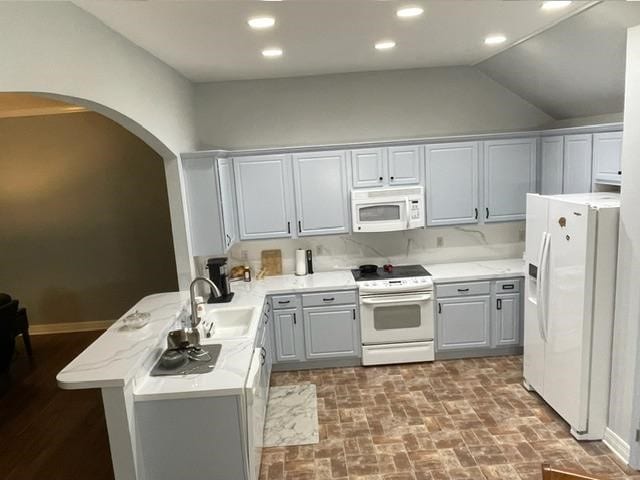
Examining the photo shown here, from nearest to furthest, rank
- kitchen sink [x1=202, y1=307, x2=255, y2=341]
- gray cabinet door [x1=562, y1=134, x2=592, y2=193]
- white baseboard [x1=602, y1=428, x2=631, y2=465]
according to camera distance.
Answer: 1. white baseboard [x1=602, y1=428, x2=631, y2=465]
2. kitchen sink [x1=202, y1=307, x2=255, y2=341]
3. gray cabinet door [x1=562, y1=134, x2=592, y2=193]

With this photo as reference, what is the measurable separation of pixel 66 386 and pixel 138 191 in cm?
411

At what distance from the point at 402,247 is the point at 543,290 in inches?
71.5

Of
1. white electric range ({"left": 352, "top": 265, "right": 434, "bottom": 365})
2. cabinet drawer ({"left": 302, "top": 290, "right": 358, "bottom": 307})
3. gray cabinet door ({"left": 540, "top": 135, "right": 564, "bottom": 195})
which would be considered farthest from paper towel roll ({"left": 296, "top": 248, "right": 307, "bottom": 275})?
gray cabinet door ({"left": 540, "top": 135, "right": 564, "bottom": 195})

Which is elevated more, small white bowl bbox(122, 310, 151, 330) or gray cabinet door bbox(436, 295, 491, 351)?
small white bowl bbox(122, 310, 151, 330)

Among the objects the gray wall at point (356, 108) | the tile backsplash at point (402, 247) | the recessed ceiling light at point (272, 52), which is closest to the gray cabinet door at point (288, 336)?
the tile backsplash at point (402, 247)

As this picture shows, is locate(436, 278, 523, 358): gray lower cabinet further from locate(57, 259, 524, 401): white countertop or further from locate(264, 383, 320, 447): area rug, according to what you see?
locate(57, 259, 524, 401): white countertop

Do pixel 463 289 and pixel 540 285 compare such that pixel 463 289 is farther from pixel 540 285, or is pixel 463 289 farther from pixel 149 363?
pixel 149 363

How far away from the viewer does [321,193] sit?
188 inches

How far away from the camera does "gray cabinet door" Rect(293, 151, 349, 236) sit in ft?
15.5

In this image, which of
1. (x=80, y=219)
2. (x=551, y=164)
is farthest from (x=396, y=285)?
(x=80, y=219)

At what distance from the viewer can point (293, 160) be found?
470 cm

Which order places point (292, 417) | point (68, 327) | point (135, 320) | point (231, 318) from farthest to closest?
point (68, 327) → point (231, 318) → point (292, 417) → point (135, 320)

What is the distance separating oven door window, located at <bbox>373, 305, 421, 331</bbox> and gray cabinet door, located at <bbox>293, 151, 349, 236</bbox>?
3.04 ft

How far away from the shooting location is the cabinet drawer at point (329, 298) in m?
4.58
